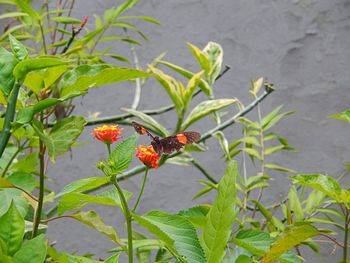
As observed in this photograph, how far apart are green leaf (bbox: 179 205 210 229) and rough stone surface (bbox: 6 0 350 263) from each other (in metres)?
1.63

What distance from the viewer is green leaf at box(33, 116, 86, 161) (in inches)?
24.4

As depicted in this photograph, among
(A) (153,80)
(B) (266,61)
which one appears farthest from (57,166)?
(B) (266,61)

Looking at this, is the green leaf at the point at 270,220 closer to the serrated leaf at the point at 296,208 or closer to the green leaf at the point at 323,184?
the serrated leaf at the point at 296,208

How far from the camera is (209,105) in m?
1.35

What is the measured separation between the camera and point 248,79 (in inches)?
96.3

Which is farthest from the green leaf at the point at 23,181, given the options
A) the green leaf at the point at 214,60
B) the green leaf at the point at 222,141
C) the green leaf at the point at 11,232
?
the green leaf at the point at 214,60

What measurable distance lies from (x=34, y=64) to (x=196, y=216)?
9.7 inches

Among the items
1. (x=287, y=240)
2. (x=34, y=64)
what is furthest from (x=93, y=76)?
(x=287, y=240)

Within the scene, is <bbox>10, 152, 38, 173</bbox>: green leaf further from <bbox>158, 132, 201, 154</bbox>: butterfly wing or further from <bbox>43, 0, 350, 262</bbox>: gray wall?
<bbox>43, 0, 350, 262</bbox>: gray wall

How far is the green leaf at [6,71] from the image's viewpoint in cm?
62

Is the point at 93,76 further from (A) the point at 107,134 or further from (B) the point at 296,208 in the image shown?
(B) the point at 296,208

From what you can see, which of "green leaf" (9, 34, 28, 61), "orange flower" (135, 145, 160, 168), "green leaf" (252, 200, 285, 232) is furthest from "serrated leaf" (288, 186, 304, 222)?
"green leaf" (9, 34, 28, 61)

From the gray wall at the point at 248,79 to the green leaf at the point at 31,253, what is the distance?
190 cm

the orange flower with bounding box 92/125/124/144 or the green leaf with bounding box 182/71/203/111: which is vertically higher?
the orange flower with bounding box 92/125/124/144
